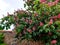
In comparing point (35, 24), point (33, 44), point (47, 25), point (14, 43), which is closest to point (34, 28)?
point (35, 24)

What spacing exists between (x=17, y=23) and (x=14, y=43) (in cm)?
139

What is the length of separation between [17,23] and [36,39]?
2.16 ft

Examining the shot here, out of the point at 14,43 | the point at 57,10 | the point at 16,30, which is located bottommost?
the point at 14,43

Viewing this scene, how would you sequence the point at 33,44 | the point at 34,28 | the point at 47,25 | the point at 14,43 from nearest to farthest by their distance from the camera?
the point at 47,25
the point at 34,28
the point at 33,44
the point at 14,43

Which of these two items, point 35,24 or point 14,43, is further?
point 14,43

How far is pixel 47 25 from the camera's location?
5.87 meters

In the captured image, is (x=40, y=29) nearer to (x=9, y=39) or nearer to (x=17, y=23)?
(x=17, y=23)

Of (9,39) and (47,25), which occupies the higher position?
(47,25)

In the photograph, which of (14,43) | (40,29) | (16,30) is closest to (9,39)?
(14,43)

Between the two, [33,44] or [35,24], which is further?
[33,44]

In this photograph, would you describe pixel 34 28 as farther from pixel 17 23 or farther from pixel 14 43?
pixel 14 43

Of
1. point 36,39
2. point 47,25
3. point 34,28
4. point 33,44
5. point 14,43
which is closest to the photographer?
point 47,25

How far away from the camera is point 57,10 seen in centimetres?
616

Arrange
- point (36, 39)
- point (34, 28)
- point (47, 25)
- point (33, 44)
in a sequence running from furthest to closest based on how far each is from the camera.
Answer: point (33, 44), point (36, 39), point (34, 28), point (47, 25)
